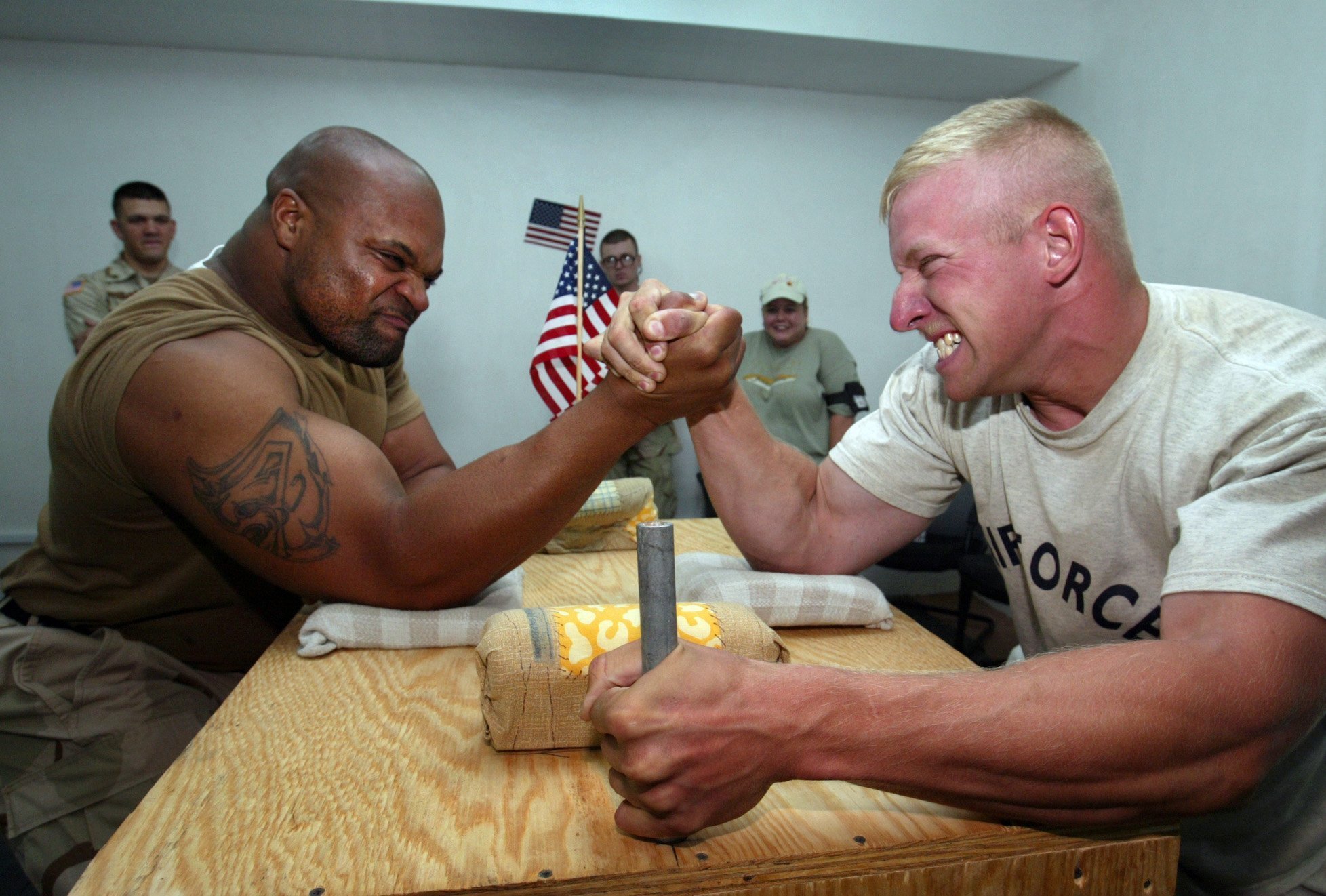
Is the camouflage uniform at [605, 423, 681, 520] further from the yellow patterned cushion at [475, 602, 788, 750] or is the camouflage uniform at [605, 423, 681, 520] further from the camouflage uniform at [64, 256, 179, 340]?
the yellow patterned cushion at [475, 602, 788, 750]

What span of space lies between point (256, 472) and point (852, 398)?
3.78 m

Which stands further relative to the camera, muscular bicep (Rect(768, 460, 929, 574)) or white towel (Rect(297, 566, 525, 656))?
muscular bicep (Rect(768, 460, 929, 574))

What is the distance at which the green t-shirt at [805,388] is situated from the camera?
4.62 meters

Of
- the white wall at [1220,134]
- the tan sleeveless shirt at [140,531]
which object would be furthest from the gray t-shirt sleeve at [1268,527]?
→ the white wall at [1220,134]

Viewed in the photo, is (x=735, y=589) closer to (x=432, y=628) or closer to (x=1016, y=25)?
(x=432, y=628)

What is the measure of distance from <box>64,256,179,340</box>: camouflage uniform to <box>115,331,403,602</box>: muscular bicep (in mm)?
3643

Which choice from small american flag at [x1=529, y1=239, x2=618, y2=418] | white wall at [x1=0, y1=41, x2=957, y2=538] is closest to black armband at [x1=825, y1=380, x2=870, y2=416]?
white wall at [x1=0, y1=41, x2=957, y2=538]

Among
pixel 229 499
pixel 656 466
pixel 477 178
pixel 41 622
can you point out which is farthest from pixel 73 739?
pixel 477 178

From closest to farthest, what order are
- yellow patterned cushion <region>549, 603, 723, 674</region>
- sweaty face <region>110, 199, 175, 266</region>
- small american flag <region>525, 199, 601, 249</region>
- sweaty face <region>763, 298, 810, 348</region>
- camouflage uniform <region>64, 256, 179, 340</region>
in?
1. yellow patterned cushion <region>549, 603, 723, 674</region>
2. small american flag <region>525, 199, 601, 249</region>
3. sweaty face <region>110, 199, 175, 266</region>
4. camouflage uniform <region>64, 256, 179, 340</region>
5. sweaty face <region>763, 298, 810, 348</region>

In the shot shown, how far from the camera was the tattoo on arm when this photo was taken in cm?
133

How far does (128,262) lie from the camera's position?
443 cm

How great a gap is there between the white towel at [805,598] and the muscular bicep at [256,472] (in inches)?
23.4

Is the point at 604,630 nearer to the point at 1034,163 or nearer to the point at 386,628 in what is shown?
the point at 386,628

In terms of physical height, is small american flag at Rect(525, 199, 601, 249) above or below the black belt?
above
